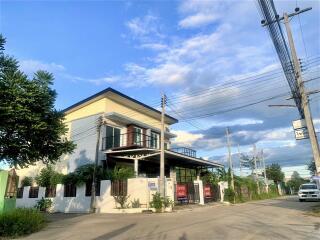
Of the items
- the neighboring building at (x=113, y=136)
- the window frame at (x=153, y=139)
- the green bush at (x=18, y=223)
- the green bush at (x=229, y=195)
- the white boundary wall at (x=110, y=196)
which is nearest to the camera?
the green bush at (x=18, y=223)

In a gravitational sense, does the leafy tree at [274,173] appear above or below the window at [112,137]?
above

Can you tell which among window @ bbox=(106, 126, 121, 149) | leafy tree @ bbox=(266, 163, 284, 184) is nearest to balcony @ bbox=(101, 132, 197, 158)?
window @ bbox=(106, 126, 121, 149)

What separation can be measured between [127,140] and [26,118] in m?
17.3

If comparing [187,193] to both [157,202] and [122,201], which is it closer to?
[157,202]

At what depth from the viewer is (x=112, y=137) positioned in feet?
98.9

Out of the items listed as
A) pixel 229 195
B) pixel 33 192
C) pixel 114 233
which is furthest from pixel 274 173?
pixel 114 233

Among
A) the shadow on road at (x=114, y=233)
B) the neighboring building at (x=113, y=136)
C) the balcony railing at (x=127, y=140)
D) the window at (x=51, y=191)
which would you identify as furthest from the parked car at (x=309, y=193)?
the shadow on road at (x=114, y=233)

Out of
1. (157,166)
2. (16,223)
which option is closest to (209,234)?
(16,223)

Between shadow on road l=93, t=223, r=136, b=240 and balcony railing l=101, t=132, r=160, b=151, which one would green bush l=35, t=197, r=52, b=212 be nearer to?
balcony railing l=101, t=132, r=160, b=151

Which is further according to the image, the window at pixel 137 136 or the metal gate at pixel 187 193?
the window at pixel 137 136

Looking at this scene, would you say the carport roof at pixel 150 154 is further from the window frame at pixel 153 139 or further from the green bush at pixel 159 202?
the green bush at pixel 159 202

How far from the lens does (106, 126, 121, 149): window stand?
29.8m

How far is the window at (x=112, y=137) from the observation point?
29781 millimetres

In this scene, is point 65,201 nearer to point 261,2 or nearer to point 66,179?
point 66,179
